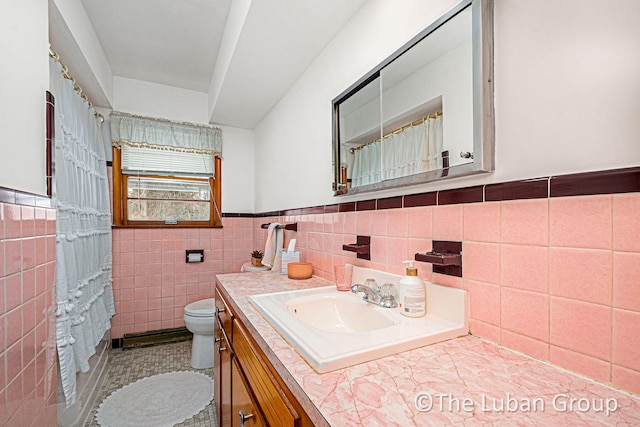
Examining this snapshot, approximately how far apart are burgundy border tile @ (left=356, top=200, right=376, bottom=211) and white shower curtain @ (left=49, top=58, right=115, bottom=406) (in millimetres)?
1490

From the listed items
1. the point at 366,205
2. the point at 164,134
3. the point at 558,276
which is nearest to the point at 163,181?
the point at 164,134

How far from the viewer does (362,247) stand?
136cm

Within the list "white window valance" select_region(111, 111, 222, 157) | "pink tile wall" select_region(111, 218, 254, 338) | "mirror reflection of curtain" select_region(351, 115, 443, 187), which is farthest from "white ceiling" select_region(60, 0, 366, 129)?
"pink tile wall" select_region(111, 218, 254, 338)

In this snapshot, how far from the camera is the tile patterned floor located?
1844 millimetres

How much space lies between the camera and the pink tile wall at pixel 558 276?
1.99 feet

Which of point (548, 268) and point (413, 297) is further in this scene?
point (413, 297)

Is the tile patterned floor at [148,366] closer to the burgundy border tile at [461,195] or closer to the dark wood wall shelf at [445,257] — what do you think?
the dark wood wall shelf at [445,257]

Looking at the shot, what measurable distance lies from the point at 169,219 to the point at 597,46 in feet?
10.2

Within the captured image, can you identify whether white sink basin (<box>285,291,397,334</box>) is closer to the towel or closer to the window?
the towel

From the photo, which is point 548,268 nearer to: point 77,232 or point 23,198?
A: point 23,198

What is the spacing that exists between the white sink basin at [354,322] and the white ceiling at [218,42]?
1285mm

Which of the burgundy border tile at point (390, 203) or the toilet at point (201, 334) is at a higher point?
the burgundy border tile at point (390, 203)

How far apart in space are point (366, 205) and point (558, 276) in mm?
798

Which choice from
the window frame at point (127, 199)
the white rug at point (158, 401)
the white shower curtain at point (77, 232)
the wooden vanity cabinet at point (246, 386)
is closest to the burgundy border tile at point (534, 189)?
the white shower curtain at point (77, 232)
